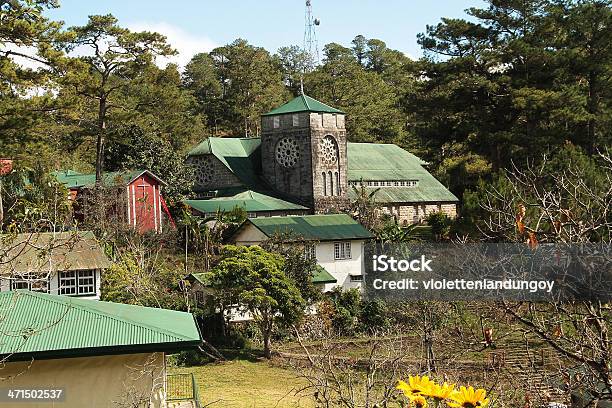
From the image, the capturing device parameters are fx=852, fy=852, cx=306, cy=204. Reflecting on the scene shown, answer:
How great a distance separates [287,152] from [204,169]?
15.2 feet

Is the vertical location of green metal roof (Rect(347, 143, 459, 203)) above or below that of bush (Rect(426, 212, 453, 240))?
above

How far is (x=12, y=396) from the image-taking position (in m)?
10.5

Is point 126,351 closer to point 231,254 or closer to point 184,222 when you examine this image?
point 231,254

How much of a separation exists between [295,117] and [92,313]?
34.0 m

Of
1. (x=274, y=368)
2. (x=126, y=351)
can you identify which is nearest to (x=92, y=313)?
(x=126, y=351)

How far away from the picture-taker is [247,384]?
2244 cm

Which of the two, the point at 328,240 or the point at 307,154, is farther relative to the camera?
the point at 307,154

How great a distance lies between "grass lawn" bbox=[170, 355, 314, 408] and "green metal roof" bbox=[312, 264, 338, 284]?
15.7 ft

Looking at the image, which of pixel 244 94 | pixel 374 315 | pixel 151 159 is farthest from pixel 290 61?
pixel 374 315

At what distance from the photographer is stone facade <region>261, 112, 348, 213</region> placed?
44.4 meters

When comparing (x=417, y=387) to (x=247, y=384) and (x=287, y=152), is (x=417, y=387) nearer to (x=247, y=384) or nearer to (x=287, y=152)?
(x=247, y=384)

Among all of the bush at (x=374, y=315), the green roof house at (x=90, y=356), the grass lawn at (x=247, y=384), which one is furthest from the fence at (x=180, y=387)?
the bush at (x=374, y=315)

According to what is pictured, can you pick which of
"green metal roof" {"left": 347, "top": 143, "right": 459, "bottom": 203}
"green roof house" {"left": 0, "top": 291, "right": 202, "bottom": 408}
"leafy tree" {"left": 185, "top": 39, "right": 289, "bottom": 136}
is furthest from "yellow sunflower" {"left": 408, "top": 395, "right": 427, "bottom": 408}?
"leafy tree" {"left": 185, "top": 39, "right": 289, "bottom": 136}

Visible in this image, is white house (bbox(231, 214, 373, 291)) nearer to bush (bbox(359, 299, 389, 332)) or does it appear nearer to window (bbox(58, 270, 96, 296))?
bush (bbox(359, 299, 389, 332))
